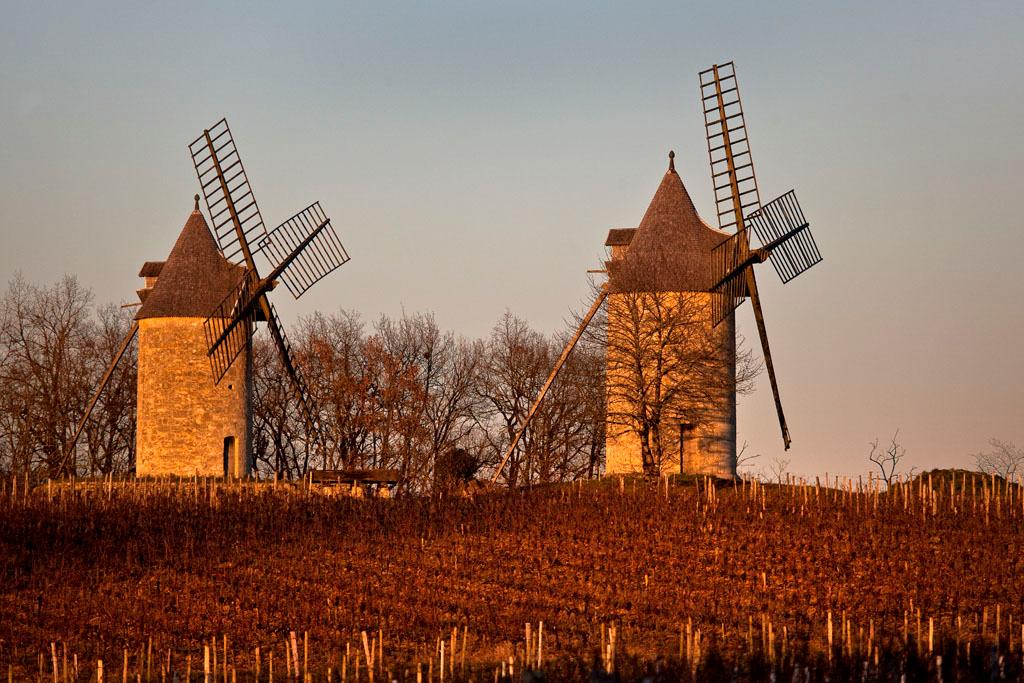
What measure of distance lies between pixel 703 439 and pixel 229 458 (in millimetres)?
9720

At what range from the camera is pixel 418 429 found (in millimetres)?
41844

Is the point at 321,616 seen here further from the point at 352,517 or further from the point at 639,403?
the point at 639,403

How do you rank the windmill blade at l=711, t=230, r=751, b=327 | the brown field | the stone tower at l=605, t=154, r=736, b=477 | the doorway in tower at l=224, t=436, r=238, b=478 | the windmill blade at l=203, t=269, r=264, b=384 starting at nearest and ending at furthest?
the brown field
the stone tower at l=605, t=154, r=736, b=477
the windmill blade at l=711, t=230, r=751, b=327
the windmill blade at l=203, t=269, r=264, b=384
the doorway in tower at l=224, t=436, r=238, b=478

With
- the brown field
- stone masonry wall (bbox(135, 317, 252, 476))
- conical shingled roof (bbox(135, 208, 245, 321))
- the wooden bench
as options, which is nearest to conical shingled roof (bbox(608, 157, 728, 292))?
the brown field

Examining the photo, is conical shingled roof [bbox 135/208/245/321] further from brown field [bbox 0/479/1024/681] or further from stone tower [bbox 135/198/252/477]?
brown field [bbox 0/479/1024/681]

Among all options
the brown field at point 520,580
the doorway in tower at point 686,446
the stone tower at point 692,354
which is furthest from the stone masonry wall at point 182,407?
the doorway in tower at point 686,446

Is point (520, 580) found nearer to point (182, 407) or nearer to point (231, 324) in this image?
point (182, 407)

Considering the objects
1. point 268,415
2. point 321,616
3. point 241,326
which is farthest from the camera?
point 268,415

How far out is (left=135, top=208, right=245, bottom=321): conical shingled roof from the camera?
31578 millimetres

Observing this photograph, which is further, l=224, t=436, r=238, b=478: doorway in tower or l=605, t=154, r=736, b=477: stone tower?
l=224, t=436, r=238, b=478: doorway in tower

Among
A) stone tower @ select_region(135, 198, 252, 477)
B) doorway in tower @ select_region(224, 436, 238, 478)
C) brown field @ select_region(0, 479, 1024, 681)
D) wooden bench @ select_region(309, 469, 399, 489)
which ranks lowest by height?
brown field @ select_region(0, 479, 1024, 681)

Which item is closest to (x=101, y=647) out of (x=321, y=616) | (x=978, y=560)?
(x=321, y=616)

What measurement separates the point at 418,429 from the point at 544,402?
353 centimetres

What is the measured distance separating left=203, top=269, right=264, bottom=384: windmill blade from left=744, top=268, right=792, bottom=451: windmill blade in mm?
10133
